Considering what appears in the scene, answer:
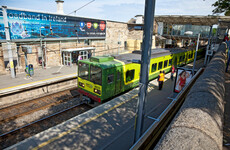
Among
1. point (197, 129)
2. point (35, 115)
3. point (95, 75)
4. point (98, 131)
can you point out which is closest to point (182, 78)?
point (95, 75)

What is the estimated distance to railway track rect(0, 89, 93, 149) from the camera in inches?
312

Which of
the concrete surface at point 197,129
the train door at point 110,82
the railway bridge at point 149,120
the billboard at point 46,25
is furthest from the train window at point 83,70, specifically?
the billboard at point 46,25

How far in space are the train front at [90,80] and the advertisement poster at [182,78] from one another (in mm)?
4665

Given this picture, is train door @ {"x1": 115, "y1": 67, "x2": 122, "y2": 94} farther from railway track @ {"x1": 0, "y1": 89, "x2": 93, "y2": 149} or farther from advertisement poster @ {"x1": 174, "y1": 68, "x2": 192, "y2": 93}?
advertisement poster @ {"x1": 174, "y1": 68, "x2": 192, "y2": 93}

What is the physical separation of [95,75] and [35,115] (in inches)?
174

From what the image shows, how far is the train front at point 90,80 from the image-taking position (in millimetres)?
9023

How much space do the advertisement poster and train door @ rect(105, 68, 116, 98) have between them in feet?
12.6

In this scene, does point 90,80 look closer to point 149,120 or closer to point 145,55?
point 149,120

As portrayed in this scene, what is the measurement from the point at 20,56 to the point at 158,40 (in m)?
29.7

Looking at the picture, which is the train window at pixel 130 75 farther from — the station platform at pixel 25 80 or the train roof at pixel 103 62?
the station platform at pixel 25 80

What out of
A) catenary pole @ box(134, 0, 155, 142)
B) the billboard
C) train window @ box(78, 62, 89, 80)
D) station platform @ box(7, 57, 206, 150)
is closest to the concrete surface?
catenary pole @ box(134, 0, 155, 142)

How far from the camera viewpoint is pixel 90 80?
9.51 m

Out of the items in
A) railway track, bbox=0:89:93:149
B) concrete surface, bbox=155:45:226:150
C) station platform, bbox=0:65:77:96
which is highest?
concrete surface, bbox=155:45:226:150

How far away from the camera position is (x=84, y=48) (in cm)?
2130
